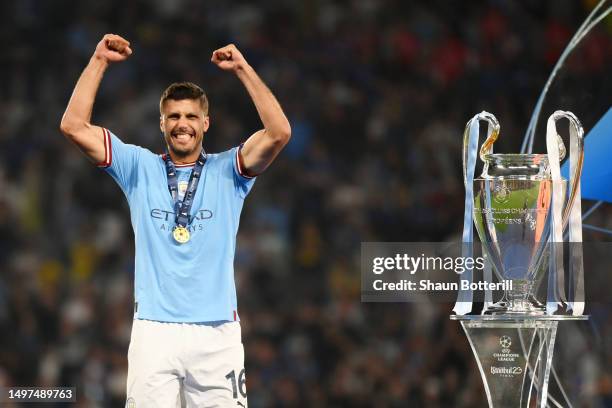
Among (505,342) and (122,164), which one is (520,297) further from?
(122,164)

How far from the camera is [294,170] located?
23.5 ft

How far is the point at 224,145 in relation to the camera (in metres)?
7.24

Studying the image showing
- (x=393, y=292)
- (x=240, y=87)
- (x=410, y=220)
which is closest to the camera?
(x=393, y=292)

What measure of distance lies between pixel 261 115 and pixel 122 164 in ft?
1.72

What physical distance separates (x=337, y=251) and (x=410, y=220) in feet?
1.76

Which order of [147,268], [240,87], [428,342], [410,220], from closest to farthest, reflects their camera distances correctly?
[147,268]
[428,342]
[410,220]
[240,87]

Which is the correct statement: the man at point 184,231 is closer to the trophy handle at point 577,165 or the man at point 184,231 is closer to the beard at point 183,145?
the beard at point 183,145

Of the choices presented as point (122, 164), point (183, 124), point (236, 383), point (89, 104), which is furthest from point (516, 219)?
point (89, 104)

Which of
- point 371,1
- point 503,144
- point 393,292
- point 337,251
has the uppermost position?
point 371,1

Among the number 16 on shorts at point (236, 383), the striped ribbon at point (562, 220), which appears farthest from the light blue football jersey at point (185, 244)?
the striped ribbon at point (562, 220)

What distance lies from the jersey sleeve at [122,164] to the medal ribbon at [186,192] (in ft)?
0.39

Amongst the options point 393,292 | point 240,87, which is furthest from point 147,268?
point 240,87

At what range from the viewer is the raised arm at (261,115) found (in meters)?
3.49

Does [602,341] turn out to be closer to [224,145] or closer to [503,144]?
[503,144]
